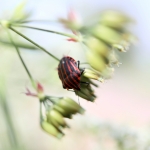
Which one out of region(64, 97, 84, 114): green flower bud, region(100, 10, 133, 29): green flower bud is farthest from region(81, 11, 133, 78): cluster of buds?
region(64, 97, 84, 114): green flower bud

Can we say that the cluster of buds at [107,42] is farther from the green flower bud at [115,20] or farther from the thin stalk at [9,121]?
the thin stalk at [9,121]

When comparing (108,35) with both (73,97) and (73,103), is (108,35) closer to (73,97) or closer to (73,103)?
(73,103)

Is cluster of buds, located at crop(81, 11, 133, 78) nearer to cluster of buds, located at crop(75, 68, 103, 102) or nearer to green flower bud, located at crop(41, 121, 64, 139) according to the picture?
cluster of buds, located at crop(75, 68, 103, 102)

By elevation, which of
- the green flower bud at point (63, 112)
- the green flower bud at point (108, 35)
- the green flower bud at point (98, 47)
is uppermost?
the green flower bud at point (108, 35)

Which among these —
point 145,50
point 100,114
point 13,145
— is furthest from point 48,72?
point 145,50

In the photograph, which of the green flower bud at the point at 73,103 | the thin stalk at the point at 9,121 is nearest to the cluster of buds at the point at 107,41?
the green flower bud at the point at 73,103

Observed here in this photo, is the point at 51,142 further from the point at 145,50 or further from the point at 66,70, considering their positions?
the point at 145,50

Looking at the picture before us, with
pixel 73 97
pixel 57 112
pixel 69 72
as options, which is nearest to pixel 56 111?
pixel 57 112

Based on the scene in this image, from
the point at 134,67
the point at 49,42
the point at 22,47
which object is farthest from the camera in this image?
the point at 134,67
